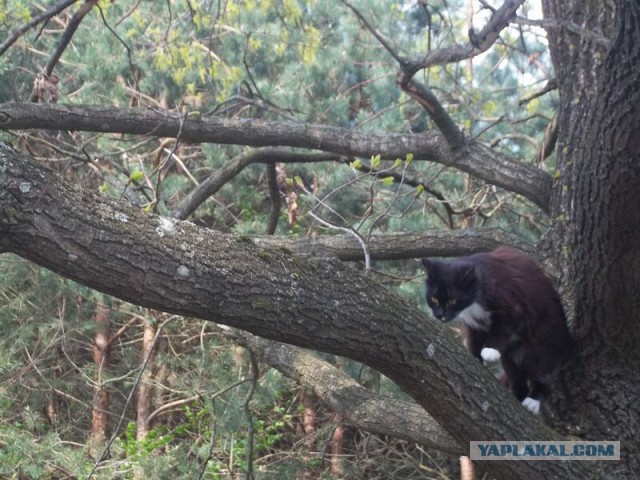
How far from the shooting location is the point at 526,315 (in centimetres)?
317

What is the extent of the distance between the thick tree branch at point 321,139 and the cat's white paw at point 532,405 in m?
1.03

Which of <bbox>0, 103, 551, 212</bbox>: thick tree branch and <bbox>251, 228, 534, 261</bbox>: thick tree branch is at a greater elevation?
<bbox>0, 103, 551, 212</bbox>: thick tree branch

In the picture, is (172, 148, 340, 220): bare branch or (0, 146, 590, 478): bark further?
(172, 148, 340, 220): bare branch

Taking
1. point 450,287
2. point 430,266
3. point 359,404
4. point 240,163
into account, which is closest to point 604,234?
point 450,287

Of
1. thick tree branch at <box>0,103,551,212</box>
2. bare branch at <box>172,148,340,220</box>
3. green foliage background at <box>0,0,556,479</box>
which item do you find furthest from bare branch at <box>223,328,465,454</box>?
green foliage background at <box>0,0,556,479</box>

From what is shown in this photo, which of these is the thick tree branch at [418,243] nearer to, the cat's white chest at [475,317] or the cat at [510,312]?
the cat at [510,312]

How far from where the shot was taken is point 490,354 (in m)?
3.35

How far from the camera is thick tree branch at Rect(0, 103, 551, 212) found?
3578 millimetres

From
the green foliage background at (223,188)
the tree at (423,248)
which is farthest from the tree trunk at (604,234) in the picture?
the green foliage background at (223,188)

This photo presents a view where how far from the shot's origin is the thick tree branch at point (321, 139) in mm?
3578

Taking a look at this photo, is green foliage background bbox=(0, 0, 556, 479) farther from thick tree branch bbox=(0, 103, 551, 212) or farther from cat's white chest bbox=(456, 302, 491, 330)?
cat's white chest bbox=(456, 302, 491, 330)

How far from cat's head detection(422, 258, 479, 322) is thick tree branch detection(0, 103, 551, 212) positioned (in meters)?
0.71

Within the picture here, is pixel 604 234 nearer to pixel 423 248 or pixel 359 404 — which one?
pixel 423 248

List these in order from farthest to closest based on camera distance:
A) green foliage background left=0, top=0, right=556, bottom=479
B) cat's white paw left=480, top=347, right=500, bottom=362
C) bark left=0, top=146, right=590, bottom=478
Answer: green foliage background left=0, top=0, right=556, bottom=479, cat's white paw left=480, top=347, right=500, bottom=362, bark left=0, top=146, right=590, bottom=478
